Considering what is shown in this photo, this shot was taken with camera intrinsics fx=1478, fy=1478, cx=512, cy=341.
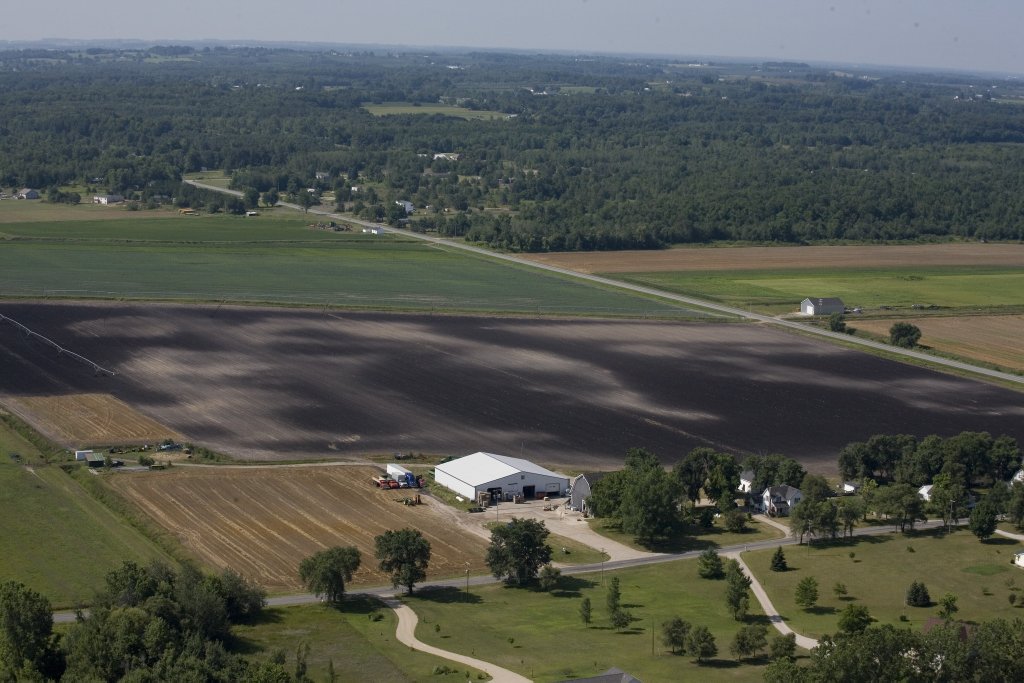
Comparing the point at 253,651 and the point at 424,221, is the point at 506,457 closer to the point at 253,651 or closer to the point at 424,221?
the point at 253,651

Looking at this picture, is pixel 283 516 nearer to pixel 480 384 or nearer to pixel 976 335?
pixel 480 384

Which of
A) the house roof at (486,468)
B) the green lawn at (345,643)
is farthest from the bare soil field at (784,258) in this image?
the green lawn at (345,643)

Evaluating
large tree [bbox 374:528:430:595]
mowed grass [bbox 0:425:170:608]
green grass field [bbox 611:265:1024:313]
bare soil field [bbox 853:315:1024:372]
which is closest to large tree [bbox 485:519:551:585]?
large tree [bbox 374:528:430:595]

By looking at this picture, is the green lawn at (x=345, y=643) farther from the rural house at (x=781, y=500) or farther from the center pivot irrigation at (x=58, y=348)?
the center pivot irrigation at (x=58, y=348)

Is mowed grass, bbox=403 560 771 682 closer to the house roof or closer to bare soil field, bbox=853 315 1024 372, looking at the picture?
the house roof

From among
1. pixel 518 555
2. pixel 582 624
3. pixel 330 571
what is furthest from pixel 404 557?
pixel 582 624

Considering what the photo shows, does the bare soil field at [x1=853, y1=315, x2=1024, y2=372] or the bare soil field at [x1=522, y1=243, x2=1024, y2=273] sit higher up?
the bare soil field at [x1=853, y1=315, x2=1024, y2=372]

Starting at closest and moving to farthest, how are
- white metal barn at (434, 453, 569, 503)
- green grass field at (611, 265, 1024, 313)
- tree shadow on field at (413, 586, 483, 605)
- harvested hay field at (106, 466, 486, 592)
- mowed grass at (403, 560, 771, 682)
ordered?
mowed grass at (403, 560, 771, 682) → tree shadow on field at (413, 586, 483, 605) → harvested hay field at (106, 466, 486, 592) → white metal barn at (434, 453, 569, 503) → green grass field at (611, 265, 1024, 313)
